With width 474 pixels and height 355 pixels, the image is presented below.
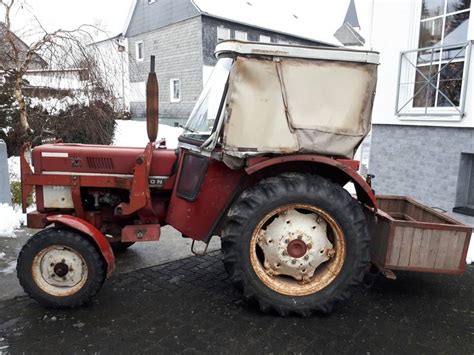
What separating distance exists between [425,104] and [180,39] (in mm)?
15466

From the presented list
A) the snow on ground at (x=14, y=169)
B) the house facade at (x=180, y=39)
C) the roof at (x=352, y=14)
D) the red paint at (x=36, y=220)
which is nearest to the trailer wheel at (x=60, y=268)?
the red paint at (x=36, y=220)

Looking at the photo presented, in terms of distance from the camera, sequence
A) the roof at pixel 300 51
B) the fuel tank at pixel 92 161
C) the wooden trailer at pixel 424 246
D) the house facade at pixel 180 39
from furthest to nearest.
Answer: the house facade at pixel 180 39
the fuel tank at pixel 92 161
the wooden trailer at pixel 424 246
the roof at pixel 300 51

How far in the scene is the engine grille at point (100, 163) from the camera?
343cm

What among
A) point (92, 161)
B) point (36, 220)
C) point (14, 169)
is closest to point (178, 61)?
point (14, 169)

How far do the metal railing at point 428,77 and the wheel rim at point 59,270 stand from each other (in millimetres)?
5250

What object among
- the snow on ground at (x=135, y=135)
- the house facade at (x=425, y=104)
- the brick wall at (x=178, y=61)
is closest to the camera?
the house facade at (x=425, y=104)

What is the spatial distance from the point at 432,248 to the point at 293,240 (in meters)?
1.21

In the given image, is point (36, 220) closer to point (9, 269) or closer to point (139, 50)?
point (9, 269)

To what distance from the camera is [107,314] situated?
123 inches

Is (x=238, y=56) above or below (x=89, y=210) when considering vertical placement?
above

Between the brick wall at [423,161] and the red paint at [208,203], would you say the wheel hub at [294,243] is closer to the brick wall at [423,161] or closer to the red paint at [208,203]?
the red paint at [208,203]

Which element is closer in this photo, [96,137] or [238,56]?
[238,56]

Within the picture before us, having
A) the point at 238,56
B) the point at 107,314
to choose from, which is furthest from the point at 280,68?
the point at 107,314

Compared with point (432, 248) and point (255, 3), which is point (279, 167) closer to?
point (432, 248)
